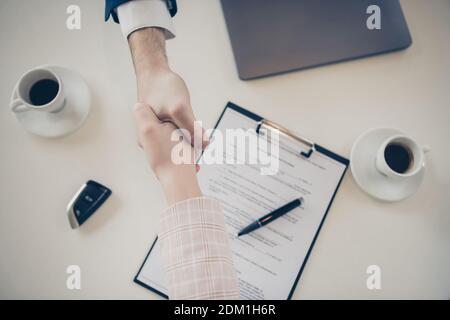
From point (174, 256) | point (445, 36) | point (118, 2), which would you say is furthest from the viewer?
point (445, 36)

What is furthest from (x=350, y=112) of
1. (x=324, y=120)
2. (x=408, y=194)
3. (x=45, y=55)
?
(x=45, y=55)

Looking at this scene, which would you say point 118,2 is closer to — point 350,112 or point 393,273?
point 350,112

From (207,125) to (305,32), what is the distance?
276 mm

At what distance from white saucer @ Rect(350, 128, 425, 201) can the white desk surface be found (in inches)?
0.9

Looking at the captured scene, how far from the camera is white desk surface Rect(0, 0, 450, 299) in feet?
1.98

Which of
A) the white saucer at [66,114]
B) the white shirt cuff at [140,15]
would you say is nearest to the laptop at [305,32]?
the white shirt cuff at [140,15]

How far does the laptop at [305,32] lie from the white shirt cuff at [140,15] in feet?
0.46

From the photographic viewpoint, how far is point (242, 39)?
66cm

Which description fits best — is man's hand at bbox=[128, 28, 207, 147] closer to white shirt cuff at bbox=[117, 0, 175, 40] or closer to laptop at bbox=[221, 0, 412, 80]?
white shirt cuff at bbox=[117, 0, 175, 40]

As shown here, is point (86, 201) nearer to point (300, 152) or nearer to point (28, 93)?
point (28, 93)

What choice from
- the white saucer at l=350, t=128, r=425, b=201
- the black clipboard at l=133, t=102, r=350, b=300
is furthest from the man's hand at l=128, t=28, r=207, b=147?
the white saucer at l=350, t=128, r=425, b=201

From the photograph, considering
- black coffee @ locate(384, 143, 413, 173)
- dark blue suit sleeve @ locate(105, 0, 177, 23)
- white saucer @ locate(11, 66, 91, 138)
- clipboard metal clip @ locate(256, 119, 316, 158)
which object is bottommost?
black coffee @ locate(384, 143, 413, 173)

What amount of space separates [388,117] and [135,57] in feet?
1.71

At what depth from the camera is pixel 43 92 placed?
1.89 feet
